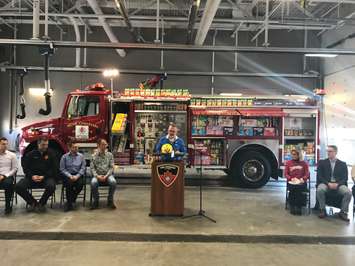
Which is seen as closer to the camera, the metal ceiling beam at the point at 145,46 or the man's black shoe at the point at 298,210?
the man's black shoe at the point at 298,210

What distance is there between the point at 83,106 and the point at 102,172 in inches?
134

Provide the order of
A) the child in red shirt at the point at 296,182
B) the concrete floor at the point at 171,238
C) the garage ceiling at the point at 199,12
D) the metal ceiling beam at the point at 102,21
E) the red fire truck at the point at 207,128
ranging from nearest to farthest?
the concrete floor at the point at 171,238, the child in red shirt at the point at 296,182, the red fire truck at the point at 207,128, the metal ceiling beam at the point at 102,21, the garage ceiling at the point at 199,12

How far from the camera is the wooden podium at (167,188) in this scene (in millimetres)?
7000

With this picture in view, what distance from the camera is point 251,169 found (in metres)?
10.6

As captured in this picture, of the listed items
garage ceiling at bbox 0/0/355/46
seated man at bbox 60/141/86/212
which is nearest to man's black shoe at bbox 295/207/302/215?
seated man at bbox 60/141/86/212

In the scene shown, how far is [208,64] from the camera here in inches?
704

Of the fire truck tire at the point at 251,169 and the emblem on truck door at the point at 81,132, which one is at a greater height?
the emblem on truck door at the point at 81,132

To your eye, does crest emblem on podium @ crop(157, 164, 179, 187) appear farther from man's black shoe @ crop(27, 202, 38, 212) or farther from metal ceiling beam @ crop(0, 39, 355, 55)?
metal ceiling beam @ crop(0, 39, 355, 55)

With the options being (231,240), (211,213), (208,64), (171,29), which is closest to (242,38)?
(208,64)

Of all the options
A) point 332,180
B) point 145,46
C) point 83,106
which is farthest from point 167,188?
point 83,106

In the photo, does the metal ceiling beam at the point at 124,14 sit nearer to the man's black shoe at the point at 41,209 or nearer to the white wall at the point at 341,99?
the man's black shoe at the point at 41,209

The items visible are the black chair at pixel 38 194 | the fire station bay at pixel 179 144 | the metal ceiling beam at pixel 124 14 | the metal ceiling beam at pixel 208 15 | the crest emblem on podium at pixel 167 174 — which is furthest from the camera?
the metal ceiling beam at pixel 124 14

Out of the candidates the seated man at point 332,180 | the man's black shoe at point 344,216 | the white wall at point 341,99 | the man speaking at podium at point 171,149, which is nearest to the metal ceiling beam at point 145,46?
the man speaking at podium at point 171,149

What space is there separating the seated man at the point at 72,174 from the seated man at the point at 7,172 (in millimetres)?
920
